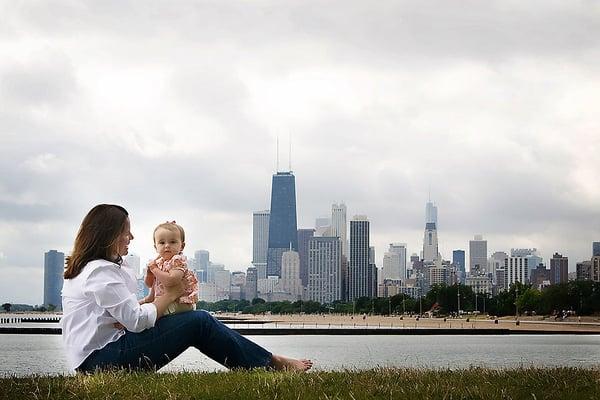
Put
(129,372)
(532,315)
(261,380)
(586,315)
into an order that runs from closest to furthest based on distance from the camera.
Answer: (261,380) → (129,372) → (586,315) → (532,315)

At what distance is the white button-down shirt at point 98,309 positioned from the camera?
304 inches

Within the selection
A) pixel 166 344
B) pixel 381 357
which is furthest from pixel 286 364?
pixel 381 357

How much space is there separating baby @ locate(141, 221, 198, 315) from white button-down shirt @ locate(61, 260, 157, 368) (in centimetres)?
28

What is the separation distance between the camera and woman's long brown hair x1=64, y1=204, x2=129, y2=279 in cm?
791

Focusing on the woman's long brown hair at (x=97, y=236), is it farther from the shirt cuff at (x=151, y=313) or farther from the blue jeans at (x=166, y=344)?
the blue jeans at (x=166, y=344)

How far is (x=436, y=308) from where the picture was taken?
180m

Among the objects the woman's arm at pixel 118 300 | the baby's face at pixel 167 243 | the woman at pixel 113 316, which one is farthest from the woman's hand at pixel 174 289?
the baby's face at pixel 167 243

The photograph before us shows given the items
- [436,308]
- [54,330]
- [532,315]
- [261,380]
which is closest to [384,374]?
[261,380]

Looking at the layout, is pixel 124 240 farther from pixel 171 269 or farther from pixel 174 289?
pixel 174 289

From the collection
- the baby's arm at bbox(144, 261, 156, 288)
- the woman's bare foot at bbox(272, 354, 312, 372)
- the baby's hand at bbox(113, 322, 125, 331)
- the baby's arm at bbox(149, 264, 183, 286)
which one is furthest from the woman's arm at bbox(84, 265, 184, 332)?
the woman's bare foot at bbox(272, 354, 312, 372)

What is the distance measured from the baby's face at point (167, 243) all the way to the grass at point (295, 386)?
995 mm

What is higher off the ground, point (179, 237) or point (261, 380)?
point (179, 237)

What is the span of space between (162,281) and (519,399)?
2.92 meters

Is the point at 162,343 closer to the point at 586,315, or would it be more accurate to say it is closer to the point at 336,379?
the point at 336,379
